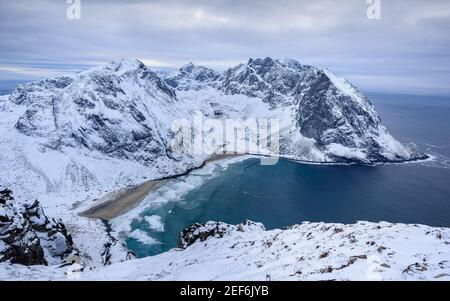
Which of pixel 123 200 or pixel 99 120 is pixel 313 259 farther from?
pixel 99 120

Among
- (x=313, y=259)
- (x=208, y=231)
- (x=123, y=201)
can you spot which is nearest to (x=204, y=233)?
(x=208, y=231)

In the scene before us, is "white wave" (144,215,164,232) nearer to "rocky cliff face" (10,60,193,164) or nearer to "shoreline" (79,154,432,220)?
"shoreline" (79,154,432,220)

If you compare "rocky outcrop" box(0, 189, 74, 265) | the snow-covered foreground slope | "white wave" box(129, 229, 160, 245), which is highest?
the snow-covered foreground slope

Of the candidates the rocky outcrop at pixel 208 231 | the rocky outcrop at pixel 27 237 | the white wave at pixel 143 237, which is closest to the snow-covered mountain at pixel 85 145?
the white wave at pixel 143 237

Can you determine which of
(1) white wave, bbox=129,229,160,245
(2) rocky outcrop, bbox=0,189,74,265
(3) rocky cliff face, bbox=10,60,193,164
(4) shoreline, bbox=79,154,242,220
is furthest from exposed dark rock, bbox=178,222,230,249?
(3) rocky cliff face, bbox=10,60,193,164
